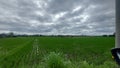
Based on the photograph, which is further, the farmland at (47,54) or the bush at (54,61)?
the farmland at (47,54)

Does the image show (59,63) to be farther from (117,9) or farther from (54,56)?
(117,9)

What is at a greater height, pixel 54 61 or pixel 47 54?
pixel 47 54

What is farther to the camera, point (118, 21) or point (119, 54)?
point (118, 21)

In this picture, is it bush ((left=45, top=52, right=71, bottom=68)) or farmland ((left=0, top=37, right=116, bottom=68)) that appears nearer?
bush ((left=45, top=52, right=71, bottom=68))

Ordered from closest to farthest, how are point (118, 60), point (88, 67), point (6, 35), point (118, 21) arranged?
point (118, 60) < point (118, 21) < point (88, 67) < point (6, 35)

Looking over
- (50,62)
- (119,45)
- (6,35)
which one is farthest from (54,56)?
(6,35)

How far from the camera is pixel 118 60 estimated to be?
1743mm

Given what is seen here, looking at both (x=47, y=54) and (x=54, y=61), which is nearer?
(x=54, y=61)

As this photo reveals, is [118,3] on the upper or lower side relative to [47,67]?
upper

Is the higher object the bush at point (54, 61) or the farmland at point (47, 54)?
the bush at point (54, 61)

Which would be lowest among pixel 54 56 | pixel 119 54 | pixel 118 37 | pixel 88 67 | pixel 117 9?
pixel 88 67

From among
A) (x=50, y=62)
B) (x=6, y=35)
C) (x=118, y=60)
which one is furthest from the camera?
(x=6, y=35)

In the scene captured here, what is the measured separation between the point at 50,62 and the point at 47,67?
146 millimetres

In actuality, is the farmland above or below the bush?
below
